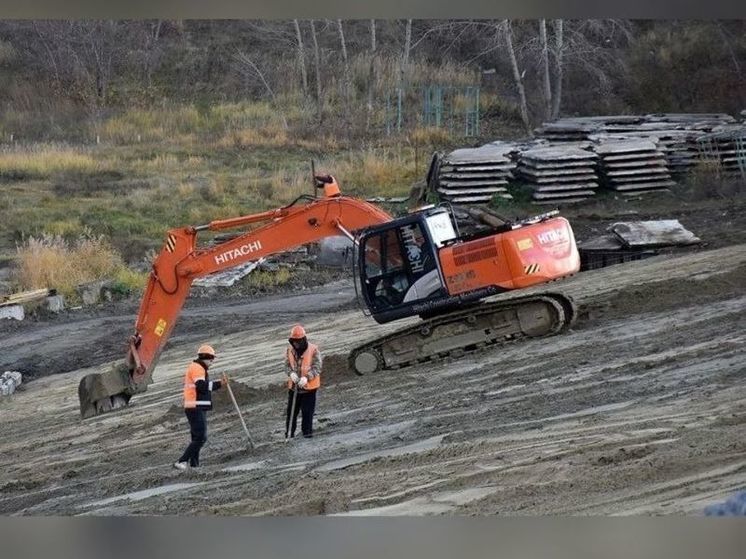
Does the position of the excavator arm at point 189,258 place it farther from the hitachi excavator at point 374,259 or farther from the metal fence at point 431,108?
the metal fence at point 431,108

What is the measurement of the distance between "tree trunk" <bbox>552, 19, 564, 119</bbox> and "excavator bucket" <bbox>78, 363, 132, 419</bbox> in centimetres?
426

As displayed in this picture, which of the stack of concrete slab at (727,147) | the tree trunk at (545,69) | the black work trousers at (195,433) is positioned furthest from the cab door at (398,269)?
the stack of concrete slab at (727,147)

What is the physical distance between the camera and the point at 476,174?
1294 cm

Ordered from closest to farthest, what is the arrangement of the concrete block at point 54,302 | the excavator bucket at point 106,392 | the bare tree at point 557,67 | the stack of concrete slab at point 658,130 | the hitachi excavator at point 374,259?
the bare tree at point 557,67, the hitachi excavator at point 374,259, the excavator bucket at point 106,392, the stack of concrete slab at point 658,130, the concrete block at point 54,302

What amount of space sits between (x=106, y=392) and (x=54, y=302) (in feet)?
3.83

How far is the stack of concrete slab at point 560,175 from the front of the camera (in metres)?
12.9

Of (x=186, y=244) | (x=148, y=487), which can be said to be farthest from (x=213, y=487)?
(x=186, y=244)

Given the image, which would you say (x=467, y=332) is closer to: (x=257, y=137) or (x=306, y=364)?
(x=306, y=364)

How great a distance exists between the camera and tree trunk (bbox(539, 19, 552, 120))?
1202cm

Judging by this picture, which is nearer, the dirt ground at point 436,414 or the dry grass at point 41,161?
the dirt ground at point 436,414

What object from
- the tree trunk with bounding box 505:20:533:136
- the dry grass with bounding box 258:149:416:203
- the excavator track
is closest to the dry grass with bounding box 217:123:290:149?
the dry grass with bounding box 258:149:416:203

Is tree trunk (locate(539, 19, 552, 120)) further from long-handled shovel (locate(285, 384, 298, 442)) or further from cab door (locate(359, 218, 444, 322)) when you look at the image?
long-handled shovel (locate(285, 384, 298, 442))

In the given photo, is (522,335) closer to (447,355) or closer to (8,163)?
(447,355)

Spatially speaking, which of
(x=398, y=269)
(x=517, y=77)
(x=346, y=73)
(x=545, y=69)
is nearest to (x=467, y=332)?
(x=398, y=269)
